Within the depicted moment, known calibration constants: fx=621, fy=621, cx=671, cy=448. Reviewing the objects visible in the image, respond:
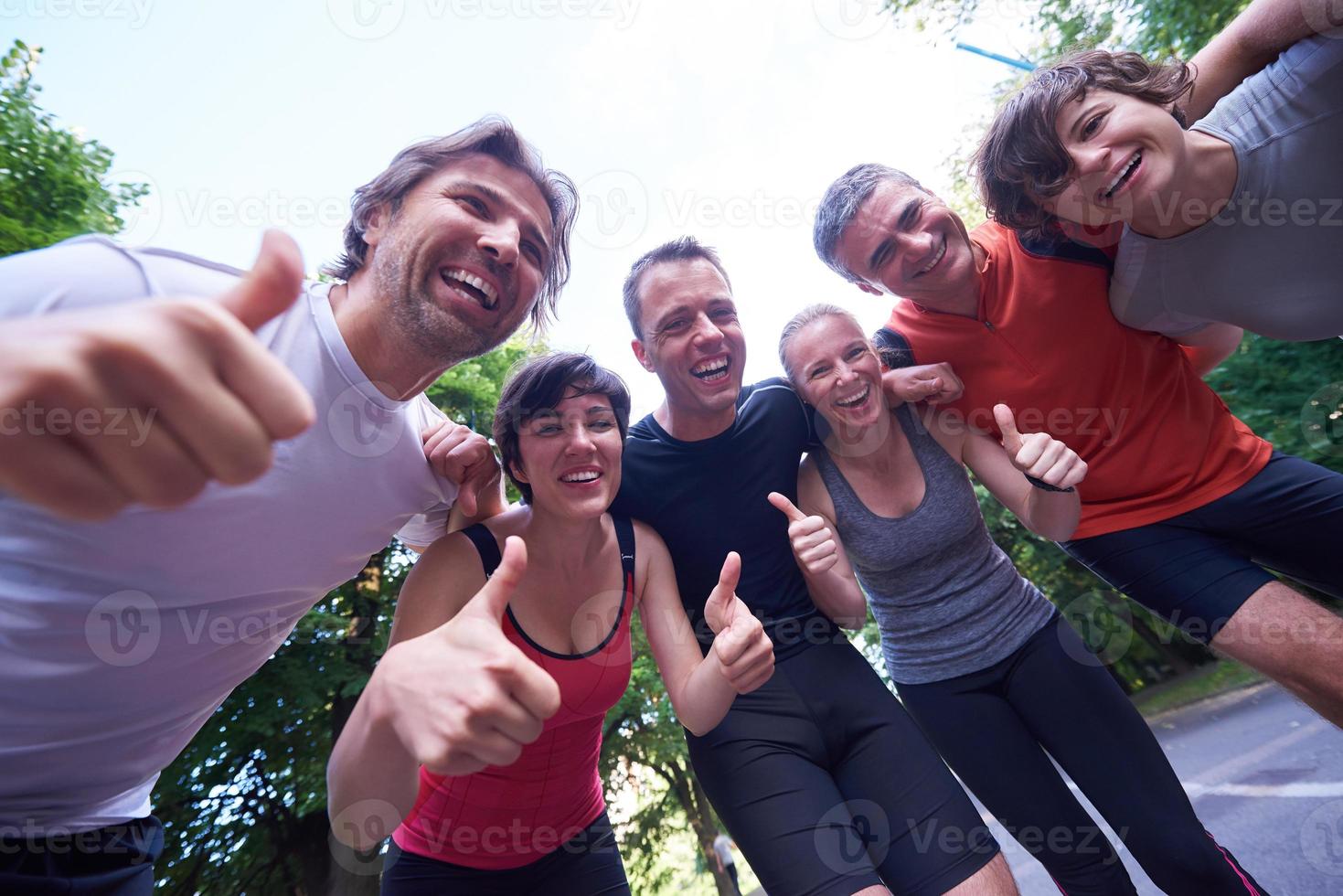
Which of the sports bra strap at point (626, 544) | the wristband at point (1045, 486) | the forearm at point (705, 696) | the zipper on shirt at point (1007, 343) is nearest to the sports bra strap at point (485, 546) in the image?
the sports bra strap at point (626, 544)

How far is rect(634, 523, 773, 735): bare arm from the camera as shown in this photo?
1.67 meters

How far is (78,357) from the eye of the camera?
2.17 feet

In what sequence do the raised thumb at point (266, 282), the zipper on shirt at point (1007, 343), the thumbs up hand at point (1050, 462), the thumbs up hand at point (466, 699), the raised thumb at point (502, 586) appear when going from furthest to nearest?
the zipper on shirt at point (1007, 343)
the thumbs up hand at point (1050, 462)
the raised thumb at point (502, 586)
the thumbs up hand at point (466, 699)
the raised thumb at point (266, 282)

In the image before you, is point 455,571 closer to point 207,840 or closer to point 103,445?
point 103,445

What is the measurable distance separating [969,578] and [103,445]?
94.4 inches

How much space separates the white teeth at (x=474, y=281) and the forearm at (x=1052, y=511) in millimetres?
1990

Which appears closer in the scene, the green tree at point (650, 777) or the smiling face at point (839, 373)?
the smiling face at point (839, 373)

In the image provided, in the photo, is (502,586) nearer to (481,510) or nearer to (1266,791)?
(481,510)

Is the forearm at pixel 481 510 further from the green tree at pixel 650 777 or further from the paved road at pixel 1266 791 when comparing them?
the green tree at pixel 650 777

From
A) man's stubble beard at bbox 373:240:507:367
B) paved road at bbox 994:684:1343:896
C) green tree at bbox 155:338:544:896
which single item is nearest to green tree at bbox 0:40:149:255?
green tree at bbox 155:338:544:896

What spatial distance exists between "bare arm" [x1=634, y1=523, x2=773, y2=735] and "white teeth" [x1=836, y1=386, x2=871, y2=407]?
846mm

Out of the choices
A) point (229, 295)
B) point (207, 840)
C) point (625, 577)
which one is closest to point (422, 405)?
point (625, 577)

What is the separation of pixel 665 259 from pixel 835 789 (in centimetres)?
207

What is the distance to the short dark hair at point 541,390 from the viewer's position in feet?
7.09
